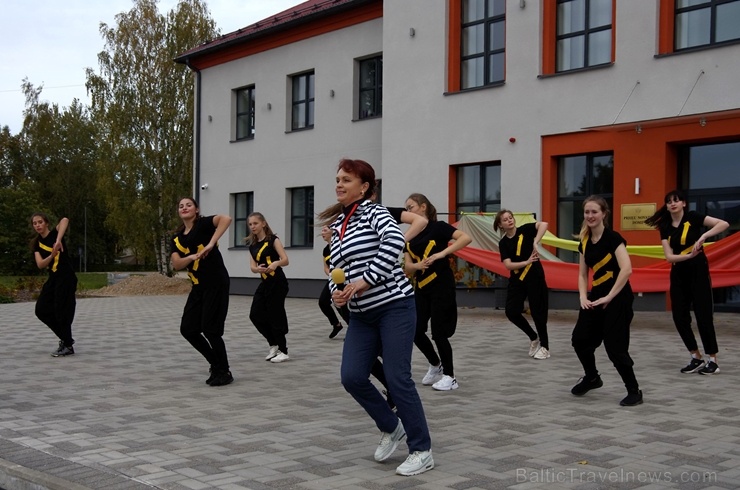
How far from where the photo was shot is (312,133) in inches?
986

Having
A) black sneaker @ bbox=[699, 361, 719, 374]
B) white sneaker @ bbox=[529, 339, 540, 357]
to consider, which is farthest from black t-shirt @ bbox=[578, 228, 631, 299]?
white sneaker @ bbox=[529, 339, 540, 357]

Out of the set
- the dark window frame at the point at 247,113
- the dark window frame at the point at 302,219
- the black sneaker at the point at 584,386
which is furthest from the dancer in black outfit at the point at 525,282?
the dark window frame at the point at 247,113

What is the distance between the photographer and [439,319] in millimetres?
7969

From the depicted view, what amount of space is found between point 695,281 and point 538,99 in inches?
398

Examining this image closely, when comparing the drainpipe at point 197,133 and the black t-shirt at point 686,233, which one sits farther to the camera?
the drainpipe at point 197,133

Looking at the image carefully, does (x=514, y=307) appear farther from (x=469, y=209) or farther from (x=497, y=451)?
(x=469, y=209)

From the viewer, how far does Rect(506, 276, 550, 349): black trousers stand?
34.0ft

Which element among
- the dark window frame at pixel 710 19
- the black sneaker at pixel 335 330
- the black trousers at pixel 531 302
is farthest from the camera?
the dark window frame at pixel 710 19

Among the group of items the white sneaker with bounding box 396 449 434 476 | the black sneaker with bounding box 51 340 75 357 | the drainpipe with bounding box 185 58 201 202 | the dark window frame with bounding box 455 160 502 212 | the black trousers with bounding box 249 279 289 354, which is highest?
the drainpipe with bounding box 185 58 201 202

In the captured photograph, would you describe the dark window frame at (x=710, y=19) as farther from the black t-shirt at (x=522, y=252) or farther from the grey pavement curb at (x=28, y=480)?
the grey pavement curb at (x=28, y=480)

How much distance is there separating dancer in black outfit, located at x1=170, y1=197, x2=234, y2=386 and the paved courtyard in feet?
1.79

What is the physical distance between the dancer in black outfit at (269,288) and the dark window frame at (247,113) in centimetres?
1732

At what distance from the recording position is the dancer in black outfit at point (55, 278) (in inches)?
422

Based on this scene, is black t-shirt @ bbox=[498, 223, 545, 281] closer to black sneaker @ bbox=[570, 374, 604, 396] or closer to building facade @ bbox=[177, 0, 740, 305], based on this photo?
black sneaker @ bbox=[570, 374, 604, 396]
